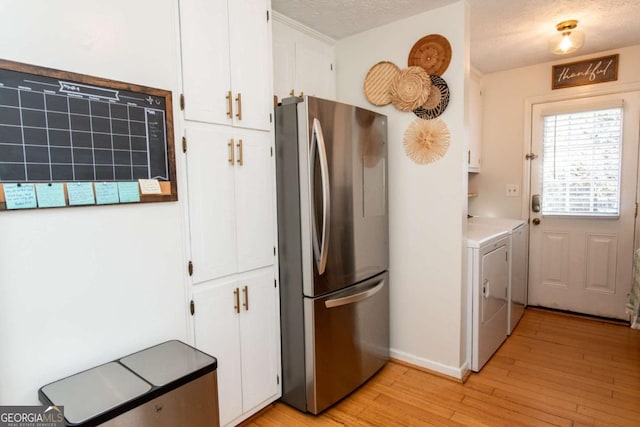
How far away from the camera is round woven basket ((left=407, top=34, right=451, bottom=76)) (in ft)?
7.76

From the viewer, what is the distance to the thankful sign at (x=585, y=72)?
3.27m

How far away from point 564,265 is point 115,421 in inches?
155

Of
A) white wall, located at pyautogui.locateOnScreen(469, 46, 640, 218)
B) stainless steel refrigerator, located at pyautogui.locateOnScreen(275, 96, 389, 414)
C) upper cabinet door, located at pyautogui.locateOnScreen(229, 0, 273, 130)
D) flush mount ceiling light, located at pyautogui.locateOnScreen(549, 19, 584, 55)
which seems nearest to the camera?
upper cabinet door, located at pyautogui.locateOnScreen(229, 0, 273, 130)

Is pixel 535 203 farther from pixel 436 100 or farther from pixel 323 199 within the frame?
pixel 323 199

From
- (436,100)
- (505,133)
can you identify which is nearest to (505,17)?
(436,100)

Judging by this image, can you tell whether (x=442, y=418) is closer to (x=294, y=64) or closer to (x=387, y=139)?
(x=387, y=139)

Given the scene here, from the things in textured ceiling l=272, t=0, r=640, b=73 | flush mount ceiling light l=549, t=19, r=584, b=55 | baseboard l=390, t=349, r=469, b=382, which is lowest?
baseboard l=390, t=349, r=469, b=382

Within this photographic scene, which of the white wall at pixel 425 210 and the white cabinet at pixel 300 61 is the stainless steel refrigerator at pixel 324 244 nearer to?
the white wall at pixel 425 210

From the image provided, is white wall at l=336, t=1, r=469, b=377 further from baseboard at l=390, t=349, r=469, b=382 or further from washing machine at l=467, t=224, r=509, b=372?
washing machine at l=467, t=224, r=509, b=372

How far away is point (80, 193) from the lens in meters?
1.35

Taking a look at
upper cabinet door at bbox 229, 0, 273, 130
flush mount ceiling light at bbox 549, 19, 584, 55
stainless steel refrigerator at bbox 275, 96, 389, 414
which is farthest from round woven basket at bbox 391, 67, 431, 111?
flush mount ceiling light at bbox 549, 19, 584, 55

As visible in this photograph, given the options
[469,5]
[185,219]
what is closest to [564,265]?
[469,5]

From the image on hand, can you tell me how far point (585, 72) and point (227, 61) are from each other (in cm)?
335

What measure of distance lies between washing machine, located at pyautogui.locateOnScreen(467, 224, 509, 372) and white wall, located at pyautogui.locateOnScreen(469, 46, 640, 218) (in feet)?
3.52
